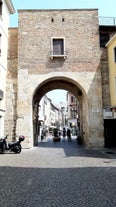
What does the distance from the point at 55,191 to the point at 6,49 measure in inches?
572

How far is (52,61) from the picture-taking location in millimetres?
17750

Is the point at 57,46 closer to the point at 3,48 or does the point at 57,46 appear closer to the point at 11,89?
the point at 3,48

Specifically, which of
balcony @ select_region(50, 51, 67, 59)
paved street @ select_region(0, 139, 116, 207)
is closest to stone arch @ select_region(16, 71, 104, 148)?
balcony @ select_region(50, 51, 67, 59)

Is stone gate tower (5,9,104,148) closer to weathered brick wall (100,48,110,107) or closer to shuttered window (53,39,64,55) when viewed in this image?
shuttered window (53,39,64,55)

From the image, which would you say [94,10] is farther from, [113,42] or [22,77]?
[22,77]

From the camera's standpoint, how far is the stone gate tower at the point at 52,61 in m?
17.1

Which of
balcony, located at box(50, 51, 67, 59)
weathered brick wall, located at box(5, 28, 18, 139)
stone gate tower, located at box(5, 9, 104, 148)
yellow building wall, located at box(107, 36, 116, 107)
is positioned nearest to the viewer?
yellow building wall, located at box(107, 36, 116, 107)

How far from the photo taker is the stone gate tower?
A: 56.0ft

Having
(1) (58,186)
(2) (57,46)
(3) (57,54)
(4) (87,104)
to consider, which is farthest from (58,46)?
(1) (58,186)

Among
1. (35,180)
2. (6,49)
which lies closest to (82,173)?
(35,180)

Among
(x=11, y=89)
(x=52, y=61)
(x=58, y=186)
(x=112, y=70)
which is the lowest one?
(x=58, y=186)

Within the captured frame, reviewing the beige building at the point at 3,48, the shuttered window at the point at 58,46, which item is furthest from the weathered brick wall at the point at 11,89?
the shuttered window at the point at 58,46

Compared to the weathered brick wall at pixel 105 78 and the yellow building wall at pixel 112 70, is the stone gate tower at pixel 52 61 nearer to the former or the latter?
the weathered brick wall at pixel 105 78

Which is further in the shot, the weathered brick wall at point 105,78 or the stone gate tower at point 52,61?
the weathered brick wall at point 105,78
